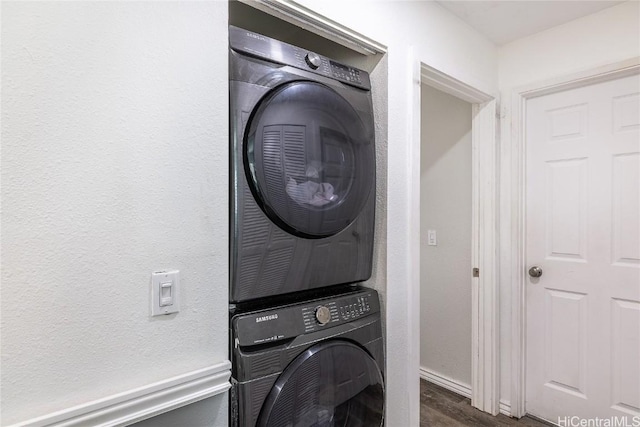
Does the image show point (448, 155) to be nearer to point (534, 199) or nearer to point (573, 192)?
point (534, 199)

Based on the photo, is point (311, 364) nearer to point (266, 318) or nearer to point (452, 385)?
point (266, 318)

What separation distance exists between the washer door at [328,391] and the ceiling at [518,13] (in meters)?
1.79

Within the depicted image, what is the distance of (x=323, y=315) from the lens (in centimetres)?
121

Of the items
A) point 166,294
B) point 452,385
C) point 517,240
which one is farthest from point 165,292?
point 452,385

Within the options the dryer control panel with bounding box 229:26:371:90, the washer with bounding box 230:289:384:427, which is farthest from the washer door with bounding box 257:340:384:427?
the dryer control panel with bounding box 229:26:371:90

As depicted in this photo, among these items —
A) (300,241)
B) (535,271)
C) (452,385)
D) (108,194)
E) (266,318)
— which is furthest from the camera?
(452,385)

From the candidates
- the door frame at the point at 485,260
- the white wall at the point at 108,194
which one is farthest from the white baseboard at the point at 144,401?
the door frame at the point at 485,260

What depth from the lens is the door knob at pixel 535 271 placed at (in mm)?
2115

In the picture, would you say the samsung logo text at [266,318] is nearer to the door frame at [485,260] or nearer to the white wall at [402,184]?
the white wall at [402,184]

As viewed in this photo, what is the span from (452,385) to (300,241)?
2029 millimetres

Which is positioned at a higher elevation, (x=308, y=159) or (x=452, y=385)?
(x=308, y=159)

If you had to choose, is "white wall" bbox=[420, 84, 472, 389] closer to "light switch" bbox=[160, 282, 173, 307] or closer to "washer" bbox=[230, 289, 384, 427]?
"washer" bbox=[230, 289, 384, 427]

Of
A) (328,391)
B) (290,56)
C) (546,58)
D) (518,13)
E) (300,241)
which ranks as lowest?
(328,391)

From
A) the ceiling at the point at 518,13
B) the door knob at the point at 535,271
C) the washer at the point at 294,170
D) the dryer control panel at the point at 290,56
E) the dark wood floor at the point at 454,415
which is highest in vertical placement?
the ceiling at the point at 518,13
